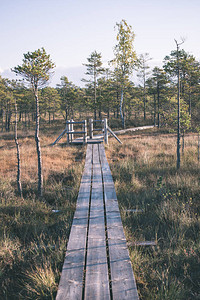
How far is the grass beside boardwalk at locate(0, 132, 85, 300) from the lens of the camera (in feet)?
8.80

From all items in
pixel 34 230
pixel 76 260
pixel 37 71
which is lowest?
pixel 34 230

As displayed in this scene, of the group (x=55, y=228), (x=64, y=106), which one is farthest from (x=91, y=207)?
(x=64, y=106)

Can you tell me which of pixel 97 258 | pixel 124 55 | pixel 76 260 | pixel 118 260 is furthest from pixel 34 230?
pixel 124 55

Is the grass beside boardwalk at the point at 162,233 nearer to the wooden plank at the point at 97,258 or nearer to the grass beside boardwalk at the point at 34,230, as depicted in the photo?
the wooden plank at the point at 97,258

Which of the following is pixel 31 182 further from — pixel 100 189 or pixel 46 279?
pixel 46 279

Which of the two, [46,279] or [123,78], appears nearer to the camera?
[46,279]

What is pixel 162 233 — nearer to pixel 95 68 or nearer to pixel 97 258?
pixel 97 258

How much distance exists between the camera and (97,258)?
2.86 m

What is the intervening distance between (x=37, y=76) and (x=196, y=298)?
6.33 m

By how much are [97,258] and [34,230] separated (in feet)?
5.97

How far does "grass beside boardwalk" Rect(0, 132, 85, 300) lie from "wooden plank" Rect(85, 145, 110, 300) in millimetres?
473

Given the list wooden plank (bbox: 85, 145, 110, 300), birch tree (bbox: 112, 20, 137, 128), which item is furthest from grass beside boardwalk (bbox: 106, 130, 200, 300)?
birch tree (bbox: 112, 20, 137, 128)

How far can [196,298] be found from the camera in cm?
248

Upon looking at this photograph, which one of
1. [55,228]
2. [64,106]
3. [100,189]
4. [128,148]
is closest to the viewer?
[55,228]
